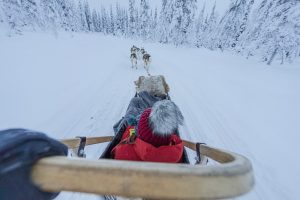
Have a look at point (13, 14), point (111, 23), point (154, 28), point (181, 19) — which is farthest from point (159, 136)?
point (111, 23)

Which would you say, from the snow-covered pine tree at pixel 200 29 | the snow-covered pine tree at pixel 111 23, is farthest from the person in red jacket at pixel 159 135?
the snow-covered pine tree at pixel 111 23

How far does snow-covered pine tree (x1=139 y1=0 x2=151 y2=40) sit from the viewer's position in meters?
48.5

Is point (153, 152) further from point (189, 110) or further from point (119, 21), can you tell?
point (119, 21)

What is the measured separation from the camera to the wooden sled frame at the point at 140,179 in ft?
1.76

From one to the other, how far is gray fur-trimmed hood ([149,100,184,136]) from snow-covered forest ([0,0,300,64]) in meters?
16.7

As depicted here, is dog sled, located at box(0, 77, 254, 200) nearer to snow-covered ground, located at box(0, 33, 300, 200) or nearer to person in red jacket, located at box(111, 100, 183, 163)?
person in red jacket, located at box(111, 100, 183, 163)

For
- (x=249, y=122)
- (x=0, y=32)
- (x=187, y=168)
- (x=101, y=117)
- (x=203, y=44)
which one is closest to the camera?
(x=187, y=168)

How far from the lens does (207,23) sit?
4550 cm

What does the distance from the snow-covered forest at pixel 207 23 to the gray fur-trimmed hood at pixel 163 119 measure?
1669 cm

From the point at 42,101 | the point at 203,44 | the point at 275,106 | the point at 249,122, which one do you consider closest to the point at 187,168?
the point at 249,122

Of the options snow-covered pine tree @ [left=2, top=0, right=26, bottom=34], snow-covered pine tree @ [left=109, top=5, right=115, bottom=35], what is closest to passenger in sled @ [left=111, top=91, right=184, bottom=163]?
snow-covered pine tree @ [left=2, top=0, right=26, bottom=34]

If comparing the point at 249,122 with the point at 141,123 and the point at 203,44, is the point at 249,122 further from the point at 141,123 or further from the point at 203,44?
the point at 203,44

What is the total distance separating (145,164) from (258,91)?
903 cm

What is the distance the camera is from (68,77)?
8.03 m
